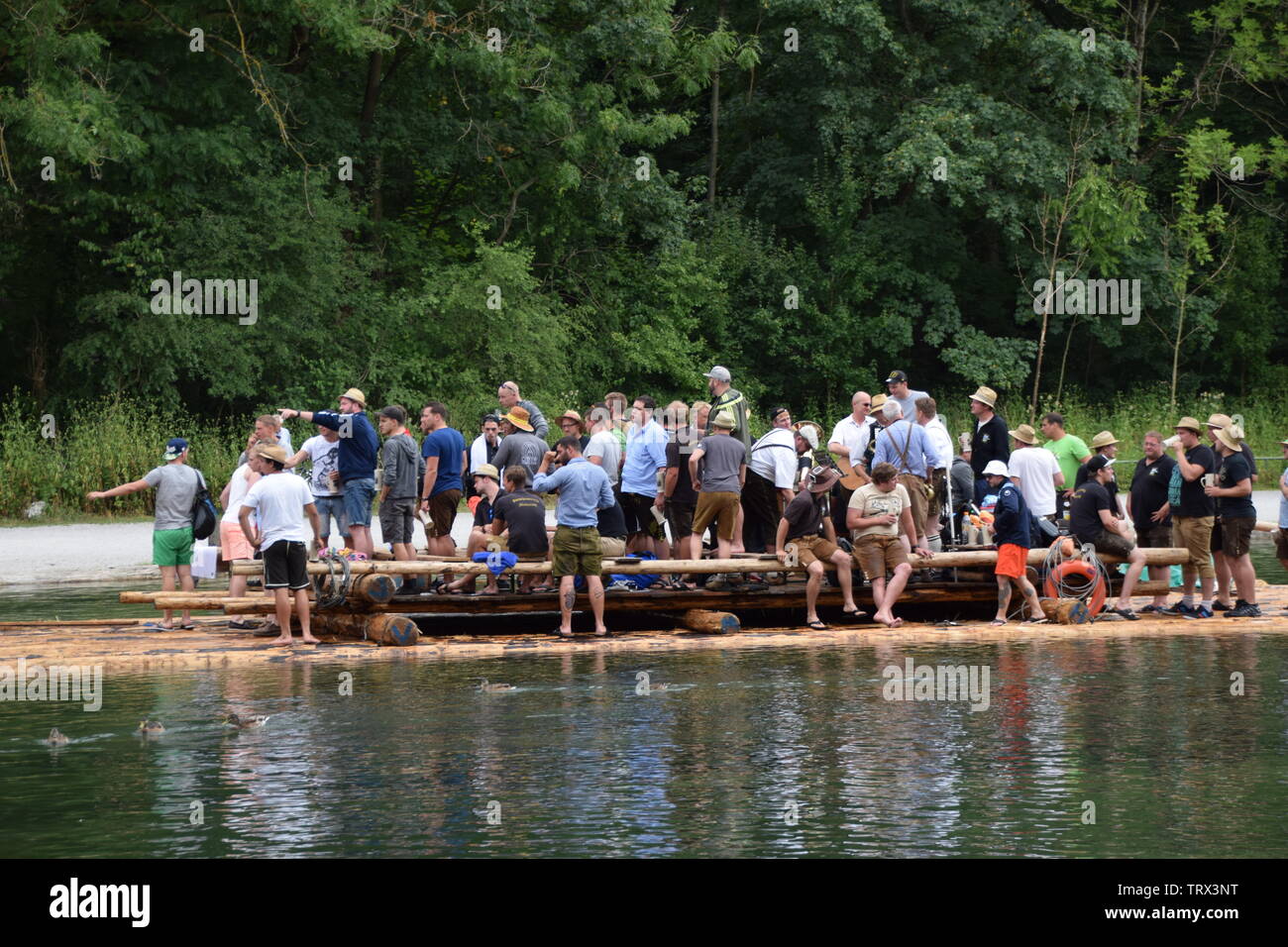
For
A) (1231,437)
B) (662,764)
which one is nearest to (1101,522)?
(1231,437)

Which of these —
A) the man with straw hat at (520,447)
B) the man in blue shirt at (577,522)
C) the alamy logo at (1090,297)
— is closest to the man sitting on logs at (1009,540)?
the man in blue shirt at (577,522)

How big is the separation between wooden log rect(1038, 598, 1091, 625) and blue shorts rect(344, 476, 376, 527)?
22.7 feet

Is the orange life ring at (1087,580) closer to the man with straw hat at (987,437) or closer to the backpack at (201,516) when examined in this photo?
the man with straw hat at (987,437)

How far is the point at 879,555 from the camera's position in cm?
1733

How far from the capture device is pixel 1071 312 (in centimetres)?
4581

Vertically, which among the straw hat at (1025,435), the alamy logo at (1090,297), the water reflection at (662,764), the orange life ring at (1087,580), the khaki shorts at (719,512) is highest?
the alamy logo at (1090,297)

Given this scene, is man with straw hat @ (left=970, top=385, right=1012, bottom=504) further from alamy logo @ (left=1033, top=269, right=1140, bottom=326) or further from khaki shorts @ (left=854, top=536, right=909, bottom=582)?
alamy logo @ (left=1033, top=269, right=1140, bottom=326)

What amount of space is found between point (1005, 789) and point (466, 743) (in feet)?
11.4

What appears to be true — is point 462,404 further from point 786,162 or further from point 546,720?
point 546,720

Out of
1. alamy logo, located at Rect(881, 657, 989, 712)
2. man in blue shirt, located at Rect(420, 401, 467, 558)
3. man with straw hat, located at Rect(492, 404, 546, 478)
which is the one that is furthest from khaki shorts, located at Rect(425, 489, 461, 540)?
alamy logo, located at Rect(881, 657, 989, 712)

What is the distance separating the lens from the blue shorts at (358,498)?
1716 cm
